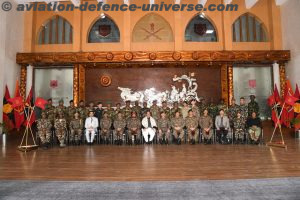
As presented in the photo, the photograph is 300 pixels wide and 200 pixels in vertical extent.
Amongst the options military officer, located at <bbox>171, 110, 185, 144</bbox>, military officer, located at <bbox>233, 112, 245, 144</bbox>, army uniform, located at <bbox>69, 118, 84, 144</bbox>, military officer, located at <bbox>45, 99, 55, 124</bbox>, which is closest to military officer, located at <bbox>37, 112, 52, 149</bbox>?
military officer, located at <bbox>45, 99, 55, 124</bbox>

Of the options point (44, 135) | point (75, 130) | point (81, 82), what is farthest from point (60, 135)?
point (81, 82)

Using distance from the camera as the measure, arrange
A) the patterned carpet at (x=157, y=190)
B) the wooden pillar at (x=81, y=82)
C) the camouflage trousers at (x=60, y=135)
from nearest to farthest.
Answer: the patterned carpet at (x=157, y=190) < the camouflage trousers at (x=60, y=135) < the wooden pillar at (x=81, y=82)

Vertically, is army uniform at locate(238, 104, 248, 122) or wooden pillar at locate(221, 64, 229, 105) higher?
wooden pillar at locate(221, 64, 229, 105)

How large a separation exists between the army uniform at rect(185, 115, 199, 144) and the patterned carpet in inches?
172

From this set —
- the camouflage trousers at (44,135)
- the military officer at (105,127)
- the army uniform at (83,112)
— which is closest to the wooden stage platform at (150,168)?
the camouflage trousers at (44,135)

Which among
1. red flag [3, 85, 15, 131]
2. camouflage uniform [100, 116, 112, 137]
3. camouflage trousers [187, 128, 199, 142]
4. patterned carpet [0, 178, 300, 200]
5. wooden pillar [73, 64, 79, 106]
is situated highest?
wooden pillar [73, 64, 79, 106]

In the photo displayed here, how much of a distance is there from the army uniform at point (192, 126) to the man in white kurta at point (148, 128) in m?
1.08

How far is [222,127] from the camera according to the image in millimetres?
7441

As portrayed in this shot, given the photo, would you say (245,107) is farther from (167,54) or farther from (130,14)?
(130,14)

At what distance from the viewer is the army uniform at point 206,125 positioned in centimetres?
746

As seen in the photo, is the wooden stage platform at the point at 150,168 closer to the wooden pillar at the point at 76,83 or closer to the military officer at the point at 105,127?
the military officer at the point at 105,127

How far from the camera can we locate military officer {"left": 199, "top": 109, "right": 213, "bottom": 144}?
745 centimetres

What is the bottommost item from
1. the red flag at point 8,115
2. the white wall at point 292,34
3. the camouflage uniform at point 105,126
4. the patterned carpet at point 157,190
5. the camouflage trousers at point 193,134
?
the patterned carpet at point 157,190

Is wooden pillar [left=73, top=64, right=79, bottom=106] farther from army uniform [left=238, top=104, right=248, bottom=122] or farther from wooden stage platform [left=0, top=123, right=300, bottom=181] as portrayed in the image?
army uniform [left=238, top=104, right=248, bottom=122]
